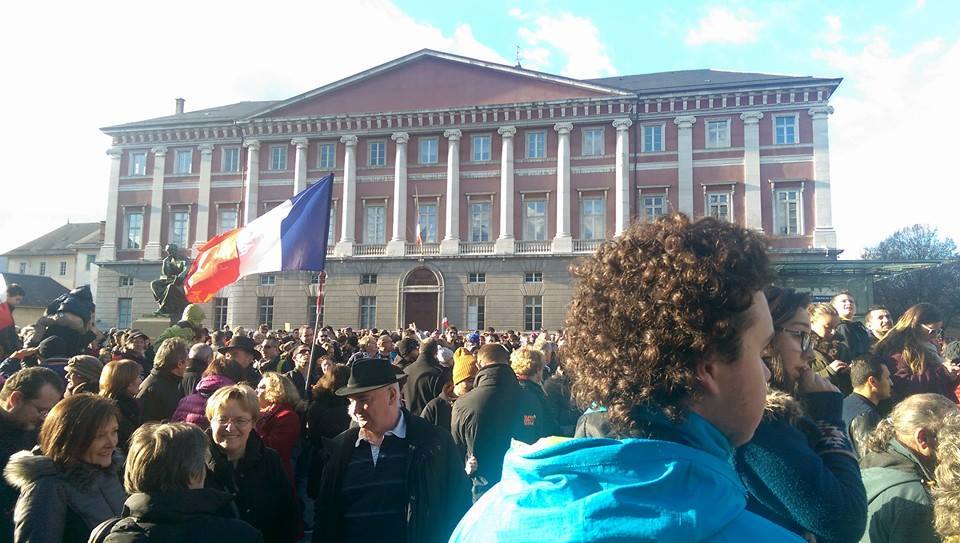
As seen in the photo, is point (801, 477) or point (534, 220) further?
point (534, 220)

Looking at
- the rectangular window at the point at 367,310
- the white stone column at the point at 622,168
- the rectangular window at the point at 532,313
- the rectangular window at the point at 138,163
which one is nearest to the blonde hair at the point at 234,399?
the rectangular window at the point at 532,313

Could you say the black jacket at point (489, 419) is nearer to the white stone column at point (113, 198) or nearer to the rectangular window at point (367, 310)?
the rectangular window at point (367, 310)

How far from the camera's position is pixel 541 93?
33.8 m

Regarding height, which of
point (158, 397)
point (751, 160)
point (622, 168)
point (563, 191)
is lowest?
point (158, 397)

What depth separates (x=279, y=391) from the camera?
210 inches

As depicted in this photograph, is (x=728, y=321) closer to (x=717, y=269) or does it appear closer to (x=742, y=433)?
(x=717, y=269)

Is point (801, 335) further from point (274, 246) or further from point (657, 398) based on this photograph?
point (274, 246)

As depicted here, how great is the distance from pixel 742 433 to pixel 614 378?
306mm

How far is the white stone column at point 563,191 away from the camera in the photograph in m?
32.5

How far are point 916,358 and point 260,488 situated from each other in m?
5.79

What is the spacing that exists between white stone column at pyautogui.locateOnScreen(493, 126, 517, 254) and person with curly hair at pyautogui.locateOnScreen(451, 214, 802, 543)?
31.4 metres

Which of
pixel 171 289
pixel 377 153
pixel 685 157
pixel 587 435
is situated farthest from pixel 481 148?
pixel 587 435

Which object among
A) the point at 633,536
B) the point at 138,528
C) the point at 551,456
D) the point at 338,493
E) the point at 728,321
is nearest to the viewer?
the point at 633,536

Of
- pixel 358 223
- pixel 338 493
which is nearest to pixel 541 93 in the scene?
pixel 358 223
